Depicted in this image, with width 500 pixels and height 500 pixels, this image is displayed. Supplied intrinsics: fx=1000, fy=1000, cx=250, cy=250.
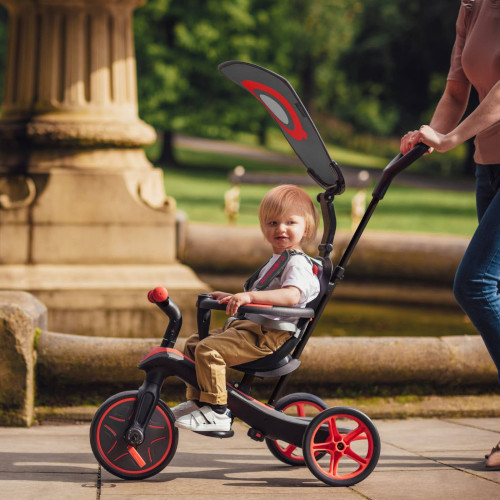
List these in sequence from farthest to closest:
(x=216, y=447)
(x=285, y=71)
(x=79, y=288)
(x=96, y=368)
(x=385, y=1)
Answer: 1. (x=385, y=1)
2. (x=285, y=71)
3. (x=79, y=288)
4. (x=96, y=368)
5. (x=216, y=447)

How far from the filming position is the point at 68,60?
668 centimetres

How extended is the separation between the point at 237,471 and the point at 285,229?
93 centimetres

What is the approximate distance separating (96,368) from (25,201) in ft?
7.84

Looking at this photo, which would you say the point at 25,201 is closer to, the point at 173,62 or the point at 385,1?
the point at 173,62

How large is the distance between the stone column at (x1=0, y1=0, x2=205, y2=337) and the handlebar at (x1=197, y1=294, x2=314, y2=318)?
2.94m

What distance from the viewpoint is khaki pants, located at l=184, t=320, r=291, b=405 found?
3488 mm

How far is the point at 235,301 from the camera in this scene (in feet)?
11.1

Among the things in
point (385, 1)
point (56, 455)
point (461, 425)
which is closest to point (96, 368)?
point (56, 455)

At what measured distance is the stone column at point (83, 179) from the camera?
6520 mm

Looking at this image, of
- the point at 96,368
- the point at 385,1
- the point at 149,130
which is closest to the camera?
the point at 96,368

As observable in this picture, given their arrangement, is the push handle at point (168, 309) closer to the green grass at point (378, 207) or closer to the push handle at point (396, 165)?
the push handle at point (396, 165)

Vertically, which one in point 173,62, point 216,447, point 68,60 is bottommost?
point 216,447

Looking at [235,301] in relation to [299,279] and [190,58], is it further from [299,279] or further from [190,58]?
[190,58]

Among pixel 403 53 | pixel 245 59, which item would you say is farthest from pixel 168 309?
pixel 403 53
